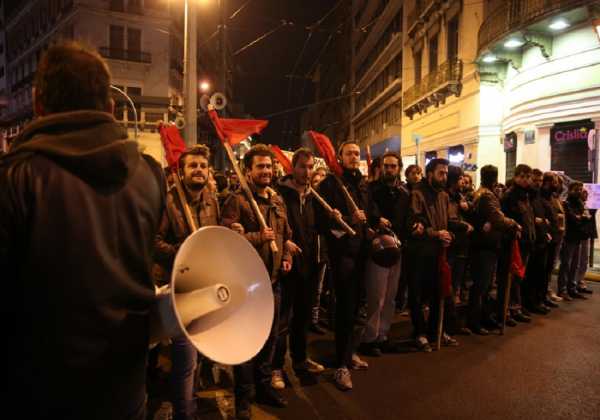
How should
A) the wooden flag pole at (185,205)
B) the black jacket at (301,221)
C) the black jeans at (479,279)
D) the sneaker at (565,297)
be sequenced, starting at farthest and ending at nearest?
the sneaker at (565,297) < the black jeans at (479,279) < the black jacket at (301,221) < the wooden flag pole at (185,205)

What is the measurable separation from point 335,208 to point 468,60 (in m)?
17.8

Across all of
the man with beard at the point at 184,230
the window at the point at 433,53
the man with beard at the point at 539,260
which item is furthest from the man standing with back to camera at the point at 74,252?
the window at the point at 433,53

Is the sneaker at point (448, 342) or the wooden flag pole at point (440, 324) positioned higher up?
the wooden flag pole at point (440, 324)

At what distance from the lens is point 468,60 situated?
2009 cm

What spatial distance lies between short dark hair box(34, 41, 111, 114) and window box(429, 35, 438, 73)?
24.8 meters

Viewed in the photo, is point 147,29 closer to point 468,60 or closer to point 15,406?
point 468,60

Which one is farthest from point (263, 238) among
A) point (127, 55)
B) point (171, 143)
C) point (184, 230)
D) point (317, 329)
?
point (127, 55)

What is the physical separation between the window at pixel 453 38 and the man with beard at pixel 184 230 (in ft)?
66.2

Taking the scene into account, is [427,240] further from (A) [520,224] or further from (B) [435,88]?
(B) [435,88]

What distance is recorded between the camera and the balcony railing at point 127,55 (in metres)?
35.7

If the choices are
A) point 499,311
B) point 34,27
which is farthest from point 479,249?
point 34,27

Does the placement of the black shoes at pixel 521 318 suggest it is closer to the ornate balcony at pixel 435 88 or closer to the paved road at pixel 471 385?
the paved road at pixel 471 385

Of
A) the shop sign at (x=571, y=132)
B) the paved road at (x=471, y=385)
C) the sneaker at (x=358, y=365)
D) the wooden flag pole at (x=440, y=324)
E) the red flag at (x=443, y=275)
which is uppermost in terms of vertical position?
the shop sign at (x=571, y=132)

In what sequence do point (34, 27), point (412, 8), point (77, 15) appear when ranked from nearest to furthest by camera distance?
point (412, 8)
point (77, 15)
point (34, 27)
